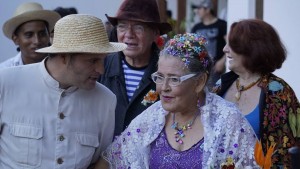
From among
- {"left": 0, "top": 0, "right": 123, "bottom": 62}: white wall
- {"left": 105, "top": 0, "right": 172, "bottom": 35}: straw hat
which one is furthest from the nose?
{"left": 0, "top": 0, "right": 123, "bottom": 62}: white wall

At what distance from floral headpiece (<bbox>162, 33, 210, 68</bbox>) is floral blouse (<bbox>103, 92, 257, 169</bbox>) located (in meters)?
0.23

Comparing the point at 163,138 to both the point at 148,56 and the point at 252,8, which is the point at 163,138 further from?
the point at 252,8

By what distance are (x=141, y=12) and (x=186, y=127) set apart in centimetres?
136

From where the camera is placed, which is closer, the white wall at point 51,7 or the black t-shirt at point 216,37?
the black t-shirt at point 216,37

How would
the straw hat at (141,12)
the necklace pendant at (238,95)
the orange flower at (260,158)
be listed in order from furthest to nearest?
the straw hat at (141,12), the necklace pendant at (238,95), the orange flower at (260,158)

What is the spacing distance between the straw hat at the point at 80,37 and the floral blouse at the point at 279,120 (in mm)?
1195

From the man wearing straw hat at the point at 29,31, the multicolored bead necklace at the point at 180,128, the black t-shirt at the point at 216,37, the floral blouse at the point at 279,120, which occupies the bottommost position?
the black t-shirt at the point at 216,37

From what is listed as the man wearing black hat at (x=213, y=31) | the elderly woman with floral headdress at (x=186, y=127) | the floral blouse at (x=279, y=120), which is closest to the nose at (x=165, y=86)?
the elderly woman with floral headdress at (x=186, y=127)

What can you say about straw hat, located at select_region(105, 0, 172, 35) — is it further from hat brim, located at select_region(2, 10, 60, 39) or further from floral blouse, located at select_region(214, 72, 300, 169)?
hat brim, located at select_region(2, 10, 60, 39)

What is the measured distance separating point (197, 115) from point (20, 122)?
1.01 meters

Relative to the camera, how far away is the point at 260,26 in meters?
4.75

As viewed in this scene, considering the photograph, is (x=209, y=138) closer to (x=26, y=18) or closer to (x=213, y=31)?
(x=26, y=18)

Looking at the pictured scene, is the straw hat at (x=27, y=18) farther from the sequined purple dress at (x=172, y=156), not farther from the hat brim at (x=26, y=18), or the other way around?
the sequined purple dress at (x=172, y=156)

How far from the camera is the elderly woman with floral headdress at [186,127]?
12.4ft
